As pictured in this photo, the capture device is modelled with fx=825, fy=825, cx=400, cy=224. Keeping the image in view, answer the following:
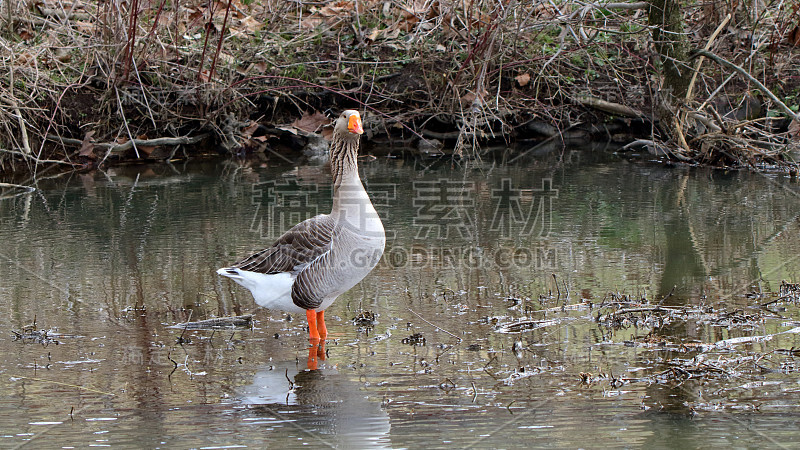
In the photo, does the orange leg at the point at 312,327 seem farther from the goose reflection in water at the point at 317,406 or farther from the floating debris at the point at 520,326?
the floating debris at the point at 520,326

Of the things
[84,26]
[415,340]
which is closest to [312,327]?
[415,340]

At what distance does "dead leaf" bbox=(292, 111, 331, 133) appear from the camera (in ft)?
37.6

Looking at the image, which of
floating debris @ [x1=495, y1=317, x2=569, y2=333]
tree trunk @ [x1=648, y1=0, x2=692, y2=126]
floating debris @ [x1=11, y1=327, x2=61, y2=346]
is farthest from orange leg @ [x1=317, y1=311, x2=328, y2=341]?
tree trunk @ [x1=648, y1=0, x2=692, y2=126]

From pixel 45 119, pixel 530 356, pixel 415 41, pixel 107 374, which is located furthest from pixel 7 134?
pixel 530 356

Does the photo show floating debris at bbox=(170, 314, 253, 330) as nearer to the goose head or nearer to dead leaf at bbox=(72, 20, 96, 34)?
the goose head

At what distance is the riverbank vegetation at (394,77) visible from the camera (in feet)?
32.7

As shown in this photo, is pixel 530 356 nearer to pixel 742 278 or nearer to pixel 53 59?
pixel 742 278

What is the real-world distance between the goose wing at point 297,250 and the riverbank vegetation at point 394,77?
521 cm

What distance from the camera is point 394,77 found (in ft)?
38.4

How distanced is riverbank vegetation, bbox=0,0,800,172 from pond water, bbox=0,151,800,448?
158cm

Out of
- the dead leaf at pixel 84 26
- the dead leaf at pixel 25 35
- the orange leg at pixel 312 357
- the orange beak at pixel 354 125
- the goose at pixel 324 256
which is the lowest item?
the orange leg at pixel 312 357

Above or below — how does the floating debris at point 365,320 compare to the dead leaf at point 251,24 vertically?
below

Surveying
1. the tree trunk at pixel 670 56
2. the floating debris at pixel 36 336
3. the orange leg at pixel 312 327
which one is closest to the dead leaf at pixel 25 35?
the floating debris at pixel 36 336

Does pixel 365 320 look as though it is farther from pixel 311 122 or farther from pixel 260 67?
pixel 260 67
